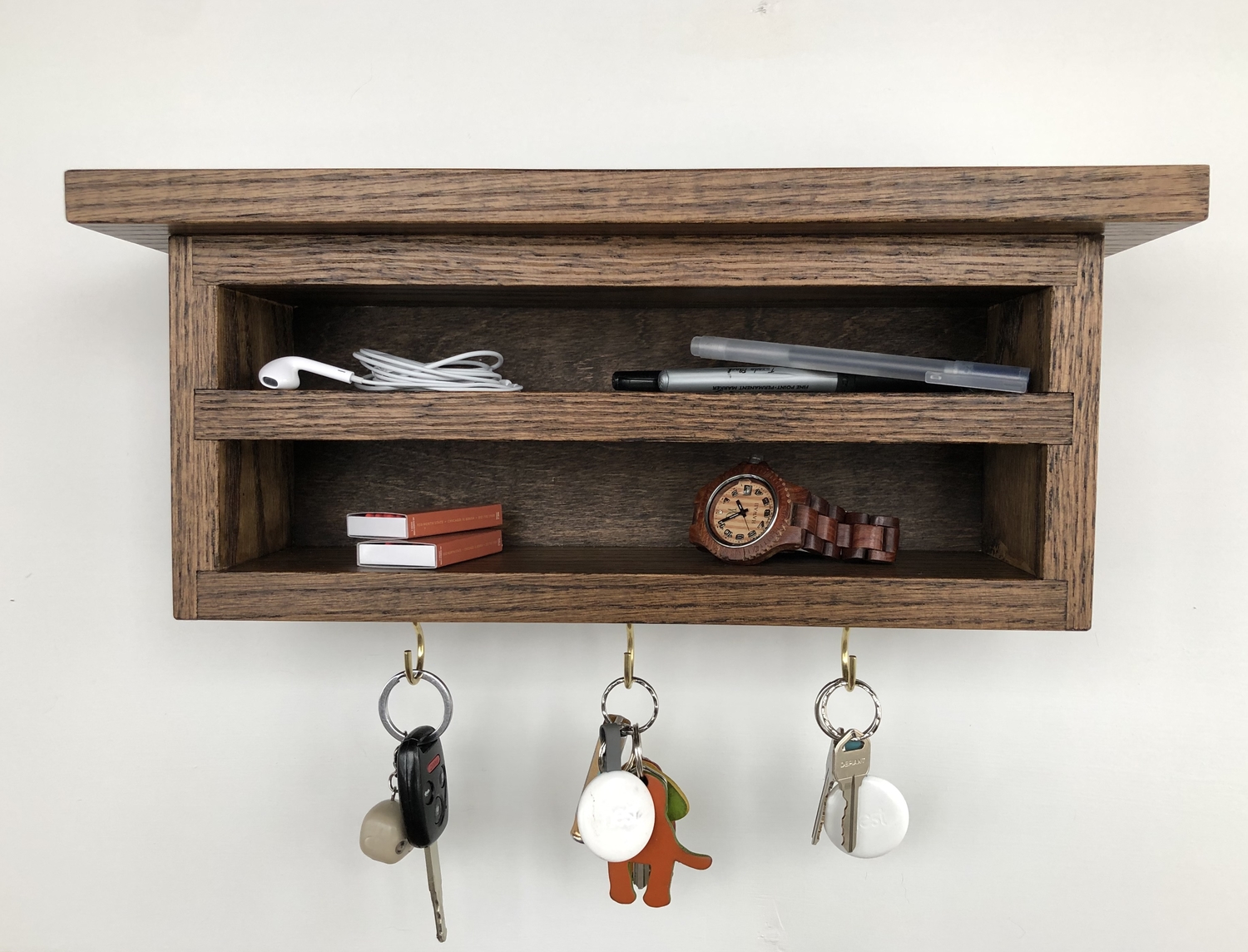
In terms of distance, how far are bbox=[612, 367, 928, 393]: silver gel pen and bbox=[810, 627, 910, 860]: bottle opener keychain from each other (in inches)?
8.3

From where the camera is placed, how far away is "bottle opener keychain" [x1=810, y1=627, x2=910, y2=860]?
719 millimetres

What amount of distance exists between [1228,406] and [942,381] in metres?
0.35

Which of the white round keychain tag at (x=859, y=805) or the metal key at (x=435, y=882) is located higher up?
the white round keychain tag at (x=859, y=805)

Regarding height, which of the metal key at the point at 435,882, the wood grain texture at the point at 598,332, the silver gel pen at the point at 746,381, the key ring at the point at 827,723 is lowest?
the metal key at the point at 435,882

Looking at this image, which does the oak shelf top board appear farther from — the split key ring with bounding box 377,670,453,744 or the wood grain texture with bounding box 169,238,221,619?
the split key ring with bounding box 377,670,453,744

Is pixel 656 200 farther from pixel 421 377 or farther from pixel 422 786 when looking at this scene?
pixel 422 786

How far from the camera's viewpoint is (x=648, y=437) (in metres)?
0.62

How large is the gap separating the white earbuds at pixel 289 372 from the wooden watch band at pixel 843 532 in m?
0.38

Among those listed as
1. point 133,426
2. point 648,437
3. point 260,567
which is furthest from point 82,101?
point 648,437

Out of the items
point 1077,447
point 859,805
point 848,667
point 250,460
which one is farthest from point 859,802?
point 250,460

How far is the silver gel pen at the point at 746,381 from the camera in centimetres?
69

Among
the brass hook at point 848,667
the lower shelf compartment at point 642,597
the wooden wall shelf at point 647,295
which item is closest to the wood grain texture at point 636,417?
the wooden wall shelf at point 647,295

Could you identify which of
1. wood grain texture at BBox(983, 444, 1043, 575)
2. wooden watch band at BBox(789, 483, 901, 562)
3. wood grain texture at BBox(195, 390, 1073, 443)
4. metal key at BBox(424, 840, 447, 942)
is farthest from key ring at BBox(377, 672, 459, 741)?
wood grain texture at BBox(983, 444, 1043, 575)

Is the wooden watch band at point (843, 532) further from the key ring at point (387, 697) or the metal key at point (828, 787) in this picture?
the key ring at point (387, 697)
